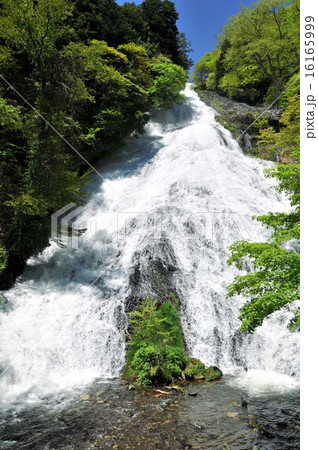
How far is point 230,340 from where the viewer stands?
7.97m

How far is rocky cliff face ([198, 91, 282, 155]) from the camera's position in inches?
891

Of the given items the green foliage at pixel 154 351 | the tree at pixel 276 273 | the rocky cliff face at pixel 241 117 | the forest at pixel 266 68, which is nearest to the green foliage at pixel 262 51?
the forest at pixel 266 68

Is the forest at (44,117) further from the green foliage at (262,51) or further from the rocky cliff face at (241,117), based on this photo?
the green foliage at (262,51)

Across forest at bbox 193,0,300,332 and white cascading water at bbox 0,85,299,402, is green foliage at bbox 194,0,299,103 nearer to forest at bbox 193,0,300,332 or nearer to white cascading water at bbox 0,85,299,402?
forest at bbox 193,0,300,332

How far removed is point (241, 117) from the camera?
26.2 metres

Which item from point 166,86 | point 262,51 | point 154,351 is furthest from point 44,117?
point 262,51

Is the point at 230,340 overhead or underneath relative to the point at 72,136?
underneath

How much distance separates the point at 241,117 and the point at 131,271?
2084 centimetres

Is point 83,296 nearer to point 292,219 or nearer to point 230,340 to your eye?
point 230,340

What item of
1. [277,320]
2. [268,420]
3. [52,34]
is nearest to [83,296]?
[277,320]

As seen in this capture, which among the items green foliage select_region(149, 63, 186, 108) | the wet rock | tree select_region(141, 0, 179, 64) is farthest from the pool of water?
tree select_region(141, 0, 179, 64)

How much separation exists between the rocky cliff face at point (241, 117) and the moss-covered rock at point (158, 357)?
53.8 ft
